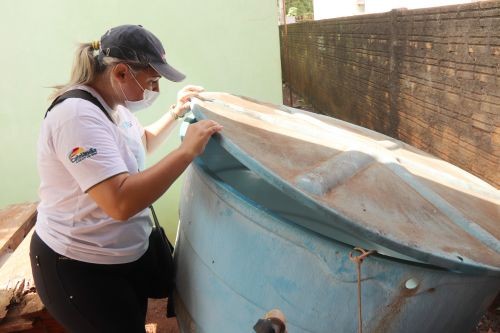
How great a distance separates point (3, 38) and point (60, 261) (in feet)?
7.87

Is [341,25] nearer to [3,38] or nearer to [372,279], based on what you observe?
[3,38]

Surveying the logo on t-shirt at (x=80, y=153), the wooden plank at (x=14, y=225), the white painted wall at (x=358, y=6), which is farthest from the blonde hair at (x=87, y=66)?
the white painted wall at (x=358, y=6)

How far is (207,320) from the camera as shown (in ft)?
5.24

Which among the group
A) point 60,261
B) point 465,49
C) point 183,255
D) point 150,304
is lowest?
point 150,304

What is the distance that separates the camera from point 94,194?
1.35 m

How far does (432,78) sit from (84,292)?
2.86 metres

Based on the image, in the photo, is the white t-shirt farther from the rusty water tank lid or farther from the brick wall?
the brick wall

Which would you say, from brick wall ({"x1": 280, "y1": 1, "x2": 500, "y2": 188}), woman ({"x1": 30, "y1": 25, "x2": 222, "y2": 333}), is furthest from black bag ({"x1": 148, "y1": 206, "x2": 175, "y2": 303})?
brick wall ({"x1": 280, "y1": 1, "x2": 500, "y2": 188})

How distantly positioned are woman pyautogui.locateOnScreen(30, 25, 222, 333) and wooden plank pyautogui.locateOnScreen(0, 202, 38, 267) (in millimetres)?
1263

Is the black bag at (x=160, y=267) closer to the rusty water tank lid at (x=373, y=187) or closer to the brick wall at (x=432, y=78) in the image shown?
the rusty water tank lid at (x=373, y=187)

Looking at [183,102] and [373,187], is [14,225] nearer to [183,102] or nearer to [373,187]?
[183,102]

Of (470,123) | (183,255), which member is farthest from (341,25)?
(183,255)

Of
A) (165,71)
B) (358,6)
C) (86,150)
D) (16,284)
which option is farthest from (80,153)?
(358,6)

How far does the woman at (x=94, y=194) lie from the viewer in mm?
1375
